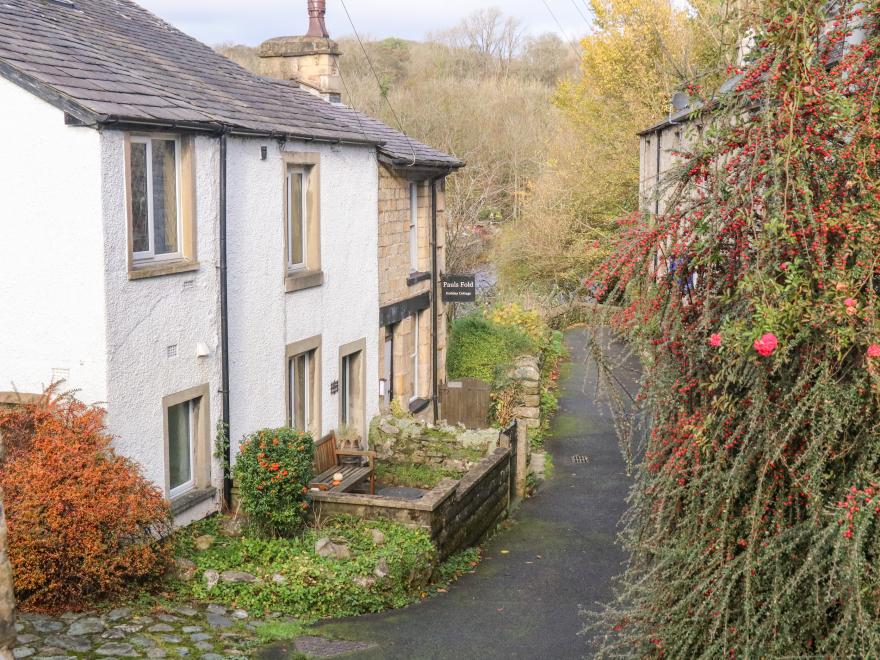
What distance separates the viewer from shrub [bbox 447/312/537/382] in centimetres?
2216

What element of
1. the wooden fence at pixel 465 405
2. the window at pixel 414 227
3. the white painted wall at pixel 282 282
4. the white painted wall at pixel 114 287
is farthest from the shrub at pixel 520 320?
the white painted wall at pixel 114 287

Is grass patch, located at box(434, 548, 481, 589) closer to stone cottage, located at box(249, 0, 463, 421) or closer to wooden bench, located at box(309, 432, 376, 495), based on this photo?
wooden bench, located at box(309, 432, 376, 495)

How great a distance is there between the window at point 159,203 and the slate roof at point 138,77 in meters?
0.41

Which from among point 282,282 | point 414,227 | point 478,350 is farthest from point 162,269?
point 478,350

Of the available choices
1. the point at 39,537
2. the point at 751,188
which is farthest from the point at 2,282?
the point at 751,188

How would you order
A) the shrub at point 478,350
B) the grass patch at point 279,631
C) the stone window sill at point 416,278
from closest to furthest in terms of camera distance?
the grass patch at point 279,631
the stone window sill at point 416,278
the shrub at point 478,350

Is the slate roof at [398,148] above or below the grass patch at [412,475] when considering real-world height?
above

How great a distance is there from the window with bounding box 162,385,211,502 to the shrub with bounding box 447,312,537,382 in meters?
10.6

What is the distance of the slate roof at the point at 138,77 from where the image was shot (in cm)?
973

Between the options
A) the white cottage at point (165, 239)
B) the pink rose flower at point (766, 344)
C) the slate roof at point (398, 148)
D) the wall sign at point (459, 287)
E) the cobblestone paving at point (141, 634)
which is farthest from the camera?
the wall sign at point (459, 287)

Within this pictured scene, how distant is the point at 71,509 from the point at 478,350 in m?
14.1

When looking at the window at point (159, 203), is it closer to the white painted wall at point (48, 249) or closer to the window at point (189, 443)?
the white painted wall at point (48, 249)

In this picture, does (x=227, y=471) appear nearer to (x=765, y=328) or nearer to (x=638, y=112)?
(x=765, y=328)

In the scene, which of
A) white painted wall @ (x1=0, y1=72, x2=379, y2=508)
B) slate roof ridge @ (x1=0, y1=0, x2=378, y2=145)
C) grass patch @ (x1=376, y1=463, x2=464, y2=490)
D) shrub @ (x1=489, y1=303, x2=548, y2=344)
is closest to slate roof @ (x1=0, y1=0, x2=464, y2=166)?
slate roof ridge @ (x1=0, y1=0, x2=378, y2=145)
